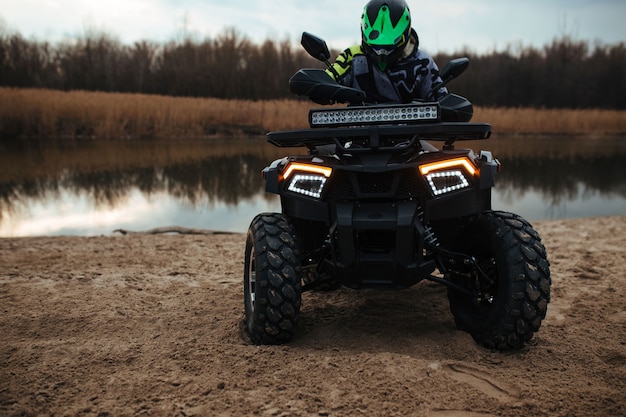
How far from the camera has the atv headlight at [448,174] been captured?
2658 millimetres

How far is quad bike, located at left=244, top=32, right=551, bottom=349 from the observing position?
2.62 meters

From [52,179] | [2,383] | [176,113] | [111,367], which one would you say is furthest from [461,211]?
[176,113]

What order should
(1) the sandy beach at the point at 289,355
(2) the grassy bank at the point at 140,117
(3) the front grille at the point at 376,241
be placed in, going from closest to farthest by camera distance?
(1) the sandy beach at the point at 289,355 → (3) the front grille at the point at 376,241 → (2) the grassy bank at the point at 140,117

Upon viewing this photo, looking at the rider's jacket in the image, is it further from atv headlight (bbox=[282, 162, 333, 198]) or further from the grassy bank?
the grassy bank

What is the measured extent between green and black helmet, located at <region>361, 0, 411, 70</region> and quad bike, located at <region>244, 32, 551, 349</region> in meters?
0.52

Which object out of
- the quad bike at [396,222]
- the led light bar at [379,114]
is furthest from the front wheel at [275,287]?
the led light bar at [379,114]

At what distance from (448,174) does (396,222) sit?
39 cm

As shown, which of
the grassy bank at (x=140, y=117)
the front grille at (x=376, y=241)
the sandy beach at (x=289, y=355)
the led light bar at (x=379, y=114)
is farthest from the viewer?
the grassy bank at (x=140, y=117)

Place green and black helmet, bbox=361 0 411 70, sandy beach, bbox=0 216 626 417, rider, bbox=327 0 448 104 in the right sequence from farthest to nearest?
rider, bbox=327 0 448 104
green and black helmet, bbox=361 0 411 70
sandy beach, bbox=0 216 626 417

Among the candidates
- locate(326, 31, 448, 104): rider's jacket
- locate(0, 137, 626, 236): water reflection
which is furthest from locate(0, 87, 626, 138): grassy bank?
locate(326, 31, 448, 104): rider's jacket

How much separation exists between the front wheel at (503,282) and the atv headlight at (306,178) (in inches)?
35.0

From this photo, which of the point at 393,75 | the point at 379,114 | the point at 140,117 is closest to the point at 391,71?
the point at 393,75

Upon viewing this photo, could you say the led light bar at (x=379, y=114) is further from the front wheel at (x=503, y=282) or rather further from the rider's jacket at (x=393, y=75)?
the rider's jacket at (x=393, y=75)

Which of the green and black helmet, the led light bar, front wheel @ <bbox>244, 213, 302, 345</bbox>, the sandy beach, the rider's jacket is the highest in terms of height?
the green and black helmet
